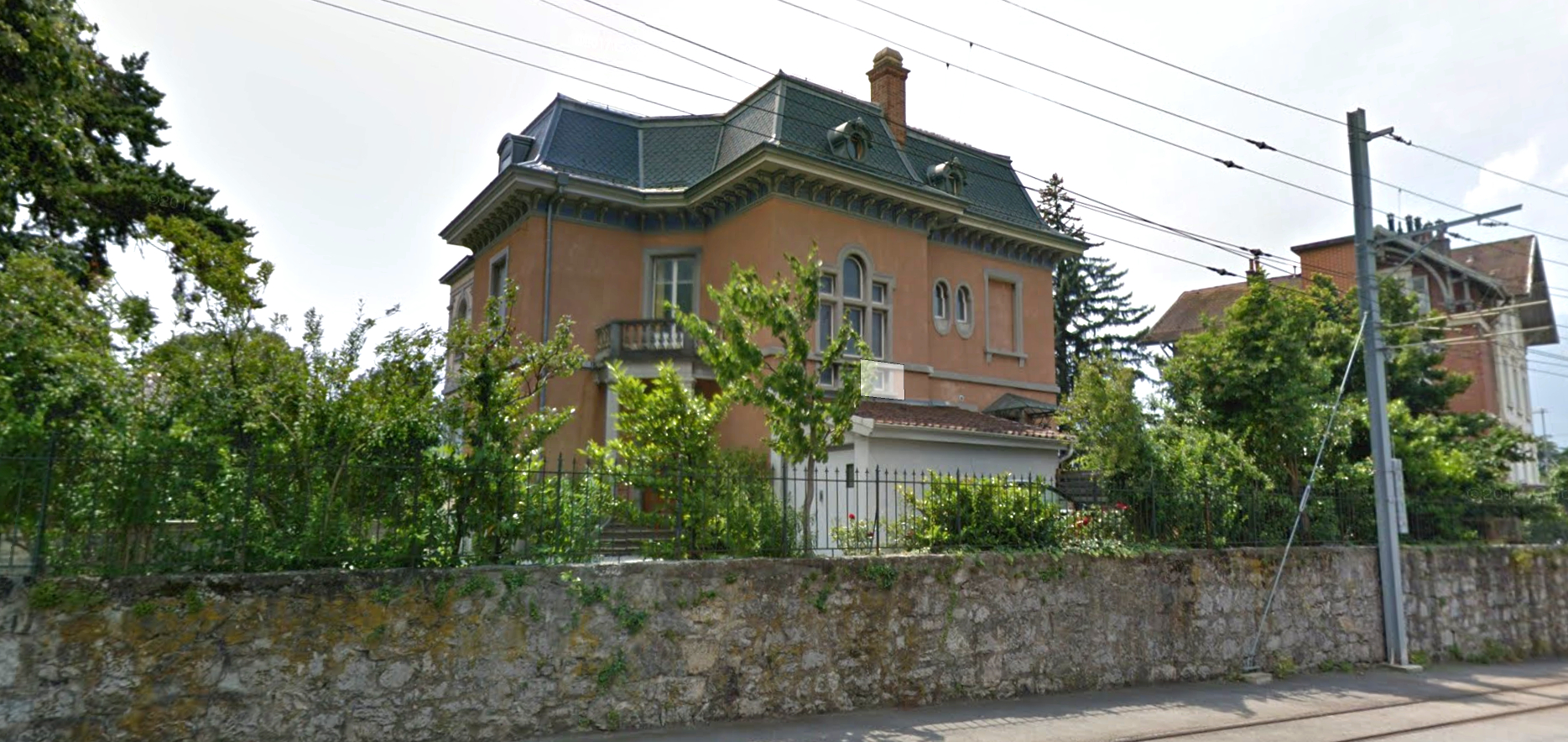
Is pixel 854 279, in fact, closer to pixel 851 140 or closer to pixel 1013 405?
pixel 851 140

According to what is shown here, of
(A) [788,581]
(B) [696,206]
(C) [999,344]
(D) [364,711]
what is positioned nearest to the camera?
(D) [364,711]

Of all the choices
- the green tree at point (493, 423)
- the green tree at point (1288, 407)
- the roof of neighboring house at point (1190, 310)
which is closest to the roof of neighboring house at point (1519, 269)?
the roof of neighboring house at point (1190, 310)

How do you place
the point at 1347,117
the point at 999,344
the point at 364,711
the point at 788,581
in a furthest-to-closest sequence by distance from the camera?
the point at 999,344
the point at 1347,117
the point at 788,581
the point at 364,711

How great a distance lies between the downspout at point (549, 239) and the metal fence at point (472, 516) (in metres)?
9.40

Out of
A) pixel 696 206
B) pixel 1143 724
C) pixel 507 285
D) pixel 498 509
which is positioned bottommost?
pixel 1143 724

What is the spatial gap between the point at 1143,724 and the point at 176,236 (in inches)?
404

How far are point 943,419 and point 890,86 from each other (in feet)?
31.1

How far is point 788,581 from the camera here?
933cm

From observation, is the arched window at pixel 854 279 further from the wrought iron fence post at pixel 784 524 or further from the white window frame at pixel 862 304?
the wrought iron fence post at pixel 784 524

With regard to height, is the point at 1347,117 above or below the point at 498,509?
above

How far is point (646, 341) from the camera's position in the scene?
744 inches

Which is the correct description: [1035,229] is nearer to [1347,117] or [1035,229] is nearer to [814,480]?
[1347,117]

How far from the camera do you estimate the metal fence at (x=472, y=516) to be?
694 cm

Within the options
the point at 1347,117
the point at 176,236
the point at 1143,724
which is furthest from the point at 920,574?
the point at 1347,117
